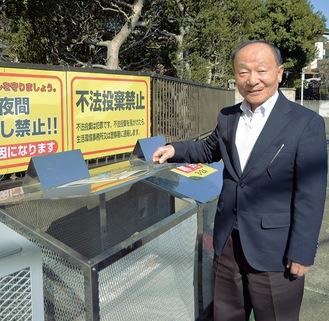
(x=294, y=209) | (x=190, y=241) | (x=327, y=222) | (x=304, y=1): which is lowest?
(x=327, y=222)

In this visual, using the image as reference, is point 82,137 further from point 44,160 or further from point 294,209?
point 294,209

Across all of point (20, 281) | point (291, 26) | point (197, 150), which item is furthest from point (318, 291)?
point (291, 26)

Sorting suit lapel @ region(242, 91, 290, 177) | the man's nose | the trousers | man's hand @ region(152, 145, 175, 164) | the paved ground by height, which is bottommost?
the paved ground

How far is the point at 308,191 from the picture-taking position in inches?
64.9

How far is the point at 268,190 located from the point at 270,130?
0.28 metres

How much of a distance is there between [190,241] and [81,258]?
3.20 ft

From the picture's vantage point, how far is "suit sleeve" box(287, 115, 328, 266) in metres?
1.64

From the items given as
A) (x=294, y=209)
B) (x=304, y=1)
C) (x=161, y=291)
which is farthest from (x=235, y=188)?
(x=304, y=1)

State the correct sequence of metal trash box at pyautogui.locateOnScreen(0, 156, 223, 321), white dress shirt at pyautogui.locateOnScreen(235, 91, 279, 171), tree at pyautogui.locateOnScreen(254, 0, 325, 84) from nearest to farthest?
1. metal trash box at pyautogui.locateOnScreen(0, 156, 223, 321)
2. white dress shirt at pyautogui.locateOnScreen(235, 91, 279, 171)
3. tree at pyautogui.locateOnScreen(254, 0, 325, 84)

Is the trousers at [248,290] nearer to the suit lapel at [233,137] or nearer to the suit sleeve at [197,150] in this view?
the suit lapel at [233,137]

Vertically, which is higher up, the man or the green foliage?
the green foliage

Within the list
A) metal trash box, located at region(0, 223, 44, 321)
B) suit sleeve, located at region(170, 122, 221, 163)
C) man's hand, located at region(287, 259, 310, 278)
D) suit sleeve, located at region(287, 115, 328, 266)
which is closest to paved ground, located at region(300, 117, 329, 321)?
man's hand, located at region(287, 259, 310, 278)

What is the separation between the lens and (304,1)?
91.5ft

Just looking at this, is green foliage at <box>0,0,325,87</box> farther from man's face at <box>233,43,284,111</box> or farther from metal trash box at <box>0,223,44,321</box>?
metal trash box at <box>0,223,44,321</box>
